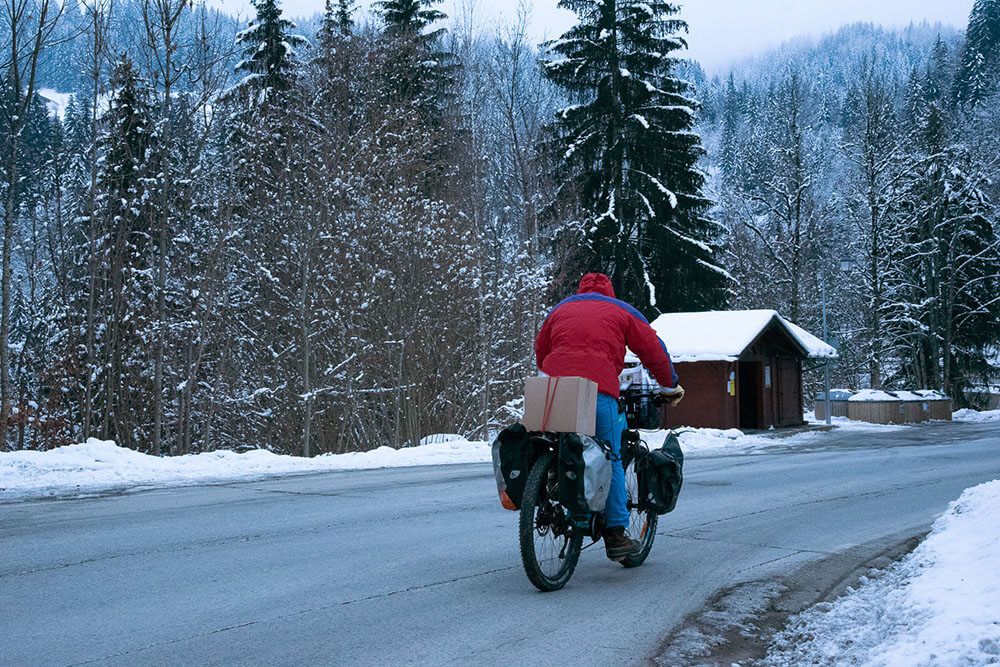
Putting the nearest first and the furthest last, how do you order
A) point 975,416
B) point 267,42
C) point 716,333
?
point 716,333, point 267,42, point 975,416

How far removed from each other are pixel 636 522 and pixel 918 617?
7.69 feet

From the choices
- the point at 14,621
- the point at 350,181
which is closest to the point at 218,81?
the point at 350,181

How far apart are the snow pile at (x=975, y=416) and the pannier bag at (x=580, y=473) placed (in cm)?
3923

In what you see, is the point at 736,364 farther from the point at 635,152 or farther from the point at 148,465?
the point at 148,465

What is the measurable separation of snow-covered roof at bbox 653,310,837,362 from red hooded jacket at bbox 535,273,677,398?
78.3ft

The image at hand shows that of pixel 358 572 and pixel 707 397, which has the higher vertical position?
pixel 707 397

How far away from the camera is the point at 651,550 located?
7688mm

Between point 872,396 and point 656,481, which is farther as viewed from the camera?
point 872,396

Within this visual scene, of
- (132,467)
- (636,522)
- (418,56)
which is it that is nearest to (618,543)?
(636,522)

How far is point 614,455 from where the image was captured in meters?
6.32

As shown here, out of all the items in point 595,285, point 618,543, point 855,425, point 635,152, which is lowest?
point 855,425

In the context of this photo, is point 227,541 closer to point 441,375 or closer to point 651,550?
point 651,550

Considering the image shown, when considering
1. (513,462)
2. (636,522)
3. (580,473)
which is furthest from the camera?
(636,522)

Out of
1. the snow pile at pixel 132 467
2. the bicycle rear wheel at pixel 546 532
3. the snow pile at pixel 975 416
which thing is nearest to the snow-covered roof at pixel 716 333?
the snow pile at pixel 975 416
